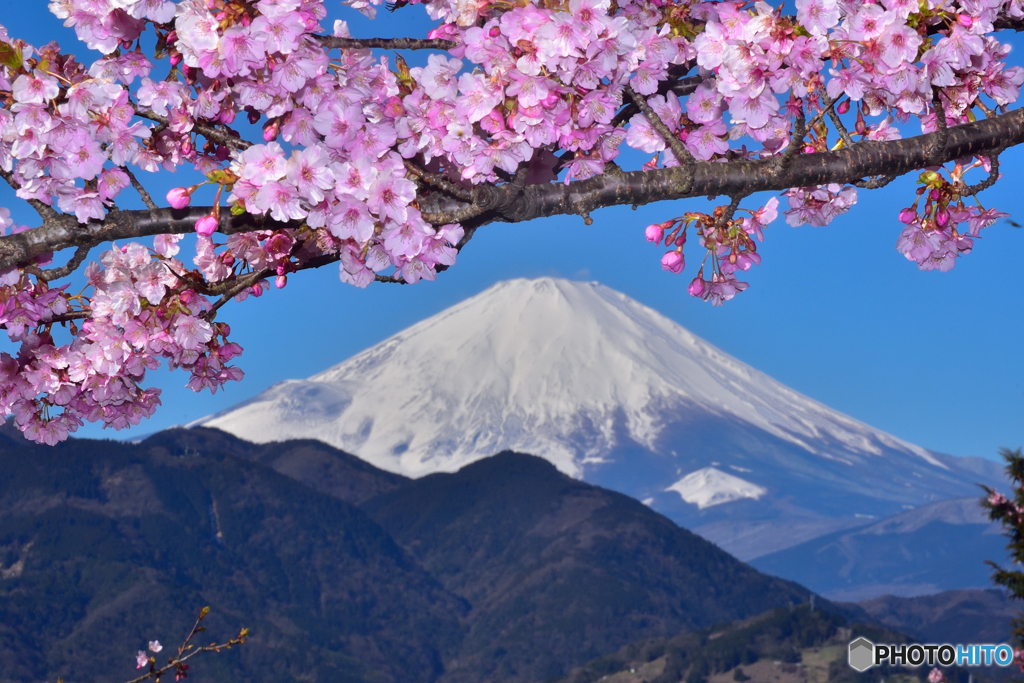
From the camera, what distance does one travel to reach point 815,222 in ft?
17.7

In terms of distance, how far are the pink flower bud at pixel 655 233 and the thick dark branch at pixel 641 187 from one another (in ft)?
1.74

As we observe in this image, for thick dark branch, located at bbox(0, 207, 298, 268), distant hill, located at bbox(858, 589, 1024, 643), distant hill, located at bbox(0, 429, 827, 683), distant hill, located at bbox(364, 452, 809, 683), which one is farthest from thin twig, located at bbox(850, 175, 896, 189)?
distant hill, located at bbox(858, 589, 1024, 643)

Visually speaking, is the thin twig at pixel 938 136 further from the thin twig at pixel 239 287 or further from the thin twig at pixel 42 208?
the thin twig at pixel 42 208

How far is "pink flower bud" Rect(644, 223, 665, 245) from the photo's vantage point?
15.5 ft

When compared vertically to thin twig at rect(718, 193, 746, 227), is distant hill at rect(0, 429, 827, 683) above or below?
above

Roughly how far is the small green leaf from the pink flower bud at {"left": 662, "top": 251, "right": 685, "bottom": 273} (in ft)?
10.5

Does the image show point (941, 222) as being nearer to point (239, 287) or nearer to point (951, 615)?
point (239, 287)

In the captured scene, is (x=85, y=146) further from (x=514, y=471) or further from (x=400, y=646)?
(x=514, y=471)

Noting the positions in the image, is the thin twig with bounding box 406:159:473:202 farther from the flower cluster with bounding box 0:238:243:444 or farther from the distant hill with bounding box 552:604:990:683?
the distant hill with bounding box 552:604:990:683

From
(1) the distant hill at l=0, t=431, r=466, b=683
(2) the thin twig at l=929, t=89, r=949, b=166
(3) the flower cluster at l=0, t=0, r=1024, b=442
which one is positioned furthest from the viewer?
(1) the distant hill at l=0, t=431, r=466, b=683

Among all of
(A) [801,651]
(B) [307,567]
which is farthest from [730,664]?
(B) [307,567]

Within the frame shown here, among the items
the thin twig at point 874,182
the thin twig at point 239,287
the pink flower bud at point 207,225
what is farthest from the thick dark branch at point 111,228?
the thin twig at point 874,182

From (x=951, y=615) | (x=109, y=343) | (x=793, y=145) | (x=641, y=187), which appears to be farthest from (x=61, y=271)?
(x=951, y=615)

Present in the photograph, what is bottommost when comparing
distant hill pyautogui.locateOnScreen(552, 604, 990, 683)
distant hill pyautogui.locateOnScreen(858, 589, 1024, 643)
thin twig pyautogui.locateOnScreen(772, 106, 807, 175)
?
distant hill pyautogui.locateOnScreen(552, 604, 990, 683)
